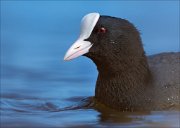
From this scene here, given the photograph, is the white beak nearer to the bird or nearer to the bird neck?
the bird

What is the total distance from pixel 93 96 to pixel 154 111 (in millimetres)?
965

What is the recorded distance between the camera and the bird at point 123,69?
6.98 metres

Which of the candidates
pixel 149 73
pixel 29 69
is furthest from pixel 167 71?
pixel 29 69

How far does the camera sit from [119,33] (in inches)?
277

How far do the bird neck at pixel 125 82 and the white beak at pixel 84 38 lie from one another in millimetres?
292

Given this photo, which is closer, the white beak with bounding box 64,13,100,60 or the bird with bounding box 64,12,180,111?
the white beak with bounding box 64,13,100,60

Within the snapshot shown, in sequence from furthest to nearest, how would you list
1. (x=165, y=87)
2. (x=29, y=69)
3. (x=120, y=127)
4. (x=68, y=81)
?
(x=29, y=69)
(x=68, y=81)
(x=165, y=87)
(x=120, y=127)

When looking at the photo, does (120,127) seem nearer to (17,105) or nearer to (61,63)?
(17,105)

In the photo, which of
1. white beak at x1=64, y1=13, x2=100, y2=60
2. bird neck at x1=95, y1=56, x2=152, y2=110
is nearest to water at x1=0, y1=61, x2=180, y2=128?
bird neck at x1=95, y1=56, x2=152, y2=110

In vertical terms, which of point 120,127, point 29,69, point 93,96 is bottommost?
point 120,127

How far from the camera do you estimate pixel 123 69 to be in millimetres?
7168

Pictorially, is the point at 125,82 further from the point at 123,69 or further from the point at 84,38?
the point at 84,38

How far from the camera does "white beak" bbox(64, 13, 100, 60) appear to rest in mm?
6844

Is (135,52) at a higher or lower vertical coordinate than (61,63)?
lower
